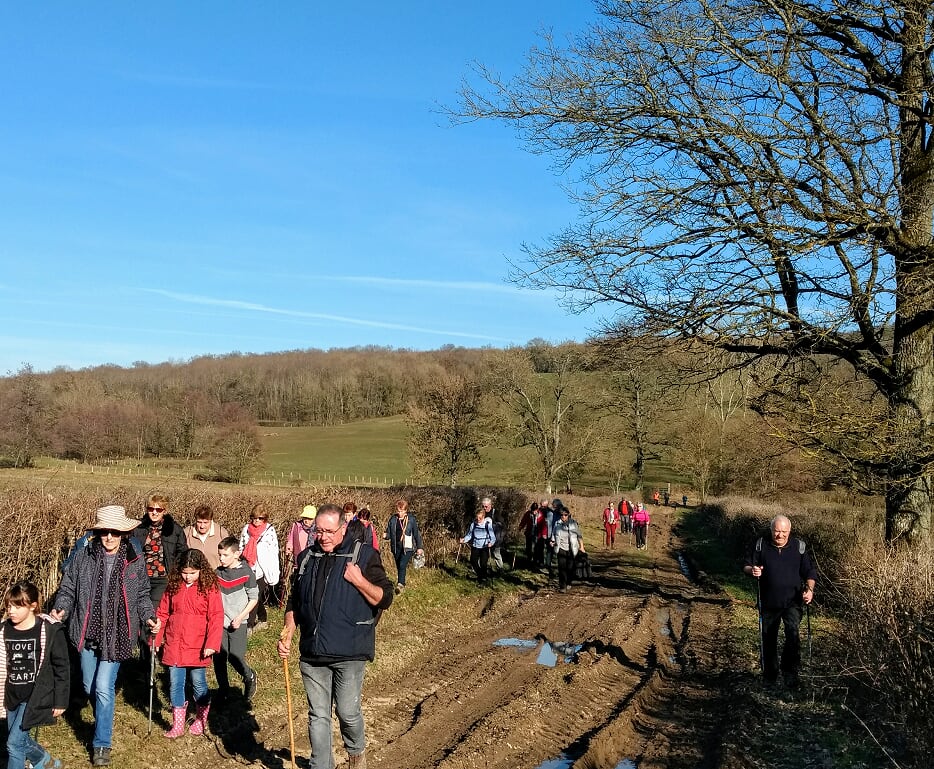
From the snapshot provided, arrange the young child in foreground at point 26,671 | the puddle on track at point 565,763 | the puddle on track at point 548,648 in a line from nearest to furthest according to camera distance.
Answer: the young child in foreground at point 26,671 → the puddle on track at point 565,763 → the puddle on track at point 548,648

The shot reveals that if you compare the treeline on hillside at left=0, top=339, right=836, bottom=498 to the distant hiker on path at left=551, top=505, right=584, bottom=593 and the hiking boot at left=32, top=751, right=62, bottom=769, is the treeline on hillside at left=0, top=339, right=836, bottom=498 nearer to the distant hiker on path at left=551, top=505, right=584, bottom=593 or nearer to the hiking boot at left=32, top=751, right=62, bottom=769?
the distant hiker on path at left=551, top=505, right=584, bottom=593

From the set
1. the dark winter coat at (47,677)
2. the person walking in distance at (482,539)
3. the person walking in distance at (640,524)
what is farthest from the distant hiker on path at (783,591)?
the person walking in distance at (640,524)

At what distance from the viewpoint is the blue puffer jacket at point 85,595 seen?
6.08m

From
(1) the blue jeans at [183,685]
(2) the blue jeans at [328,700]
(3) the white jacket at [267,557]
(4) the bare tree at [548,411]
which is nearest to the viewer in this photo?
(2) the blue jeans at [328,700]

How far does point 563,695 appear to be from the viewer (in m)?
8.03

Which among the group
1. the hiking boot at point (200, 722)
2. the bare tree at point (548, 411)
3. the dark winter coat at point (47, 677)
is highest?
the bare tree at point (548, 411)

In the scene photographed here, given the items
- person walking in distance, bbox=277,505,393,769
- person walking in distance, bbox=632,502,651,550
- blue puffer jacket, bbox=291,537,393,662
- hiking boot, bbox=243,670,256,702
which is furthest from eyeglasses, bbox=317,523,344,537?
person walking in distance, bbox=632,502,651,550

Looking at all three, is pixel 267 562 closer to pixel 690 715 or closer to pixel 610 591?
pixel 690 715

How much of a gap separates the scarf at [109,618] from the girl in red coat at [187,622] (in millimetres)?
457

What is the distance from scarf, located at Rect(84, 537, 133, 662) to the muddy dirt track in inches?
61.7

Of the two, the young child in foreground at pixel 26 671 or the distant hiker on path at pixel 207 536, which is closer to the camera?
the young child in foreground at pixel 26 671

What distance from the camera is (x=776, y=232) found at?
34.5 ft

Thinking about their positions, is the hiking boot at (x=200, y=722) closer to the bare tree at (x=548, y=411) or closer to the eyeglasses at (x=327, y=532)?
the eyeglasses at (x=327, y=532)

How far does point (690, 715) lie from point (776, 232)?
20.9 feet
